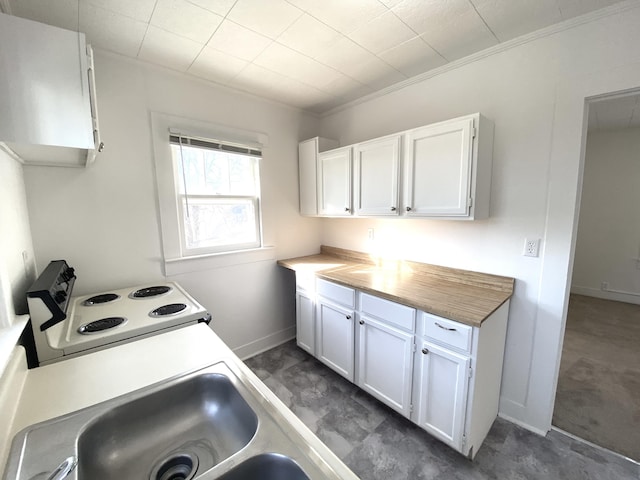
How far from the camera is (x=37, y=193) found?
1610 mm

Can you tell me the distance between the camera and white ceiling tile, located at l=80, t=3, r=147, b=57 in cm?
141

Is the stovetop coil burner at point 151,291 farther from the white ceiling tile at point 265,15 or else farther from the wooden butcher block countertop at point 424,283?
the white ceiling tile at point 265,15

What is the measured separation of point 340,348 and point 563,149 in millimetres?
1980

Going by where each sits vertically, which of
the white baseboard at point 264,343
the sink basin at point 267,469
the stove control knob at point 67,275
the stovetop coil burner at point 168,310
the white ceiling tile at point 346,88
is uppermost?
the white ceiling tile at point 346,88

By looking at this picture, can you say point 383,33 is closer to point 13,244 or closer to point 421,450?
point 13,244

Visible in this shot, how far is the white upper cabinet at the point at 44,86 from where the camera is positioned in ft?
2.91

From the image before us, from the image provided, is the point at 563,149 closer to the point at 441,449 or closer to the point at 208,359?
the point at 441,449

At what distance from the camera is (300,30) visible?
155 centimetres

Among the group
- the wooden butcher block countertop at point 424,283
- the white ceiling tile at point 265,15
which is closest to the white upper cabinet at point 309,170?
the wooden butcher block countertop at point 424,283

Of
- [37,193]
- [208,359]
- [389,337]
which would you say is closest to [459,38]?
[389,337]

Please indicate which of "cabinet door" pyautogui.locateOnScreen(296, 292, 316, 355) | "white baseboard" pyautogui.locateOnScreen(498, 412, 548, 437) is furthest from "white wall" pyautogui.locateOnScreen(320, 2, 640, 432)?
"cabinet door" pyautogui.locateOnScreen(296, 292, 316, 355)

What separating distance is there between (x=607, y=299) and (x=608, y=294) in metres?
0.08

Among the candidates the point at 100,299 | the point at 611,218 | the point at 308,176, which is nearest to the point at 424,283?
the point at 308,176

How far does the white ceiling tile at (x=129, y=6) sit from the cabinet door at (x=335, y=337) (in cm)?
213
